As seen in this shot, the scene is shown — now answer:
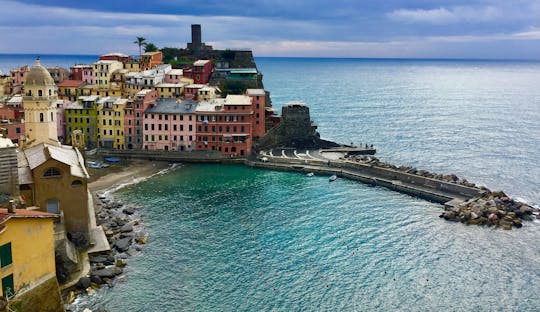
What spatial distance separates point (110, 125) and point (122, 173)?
1649 centimetres

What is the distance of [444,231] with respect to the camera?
5988 centimetres

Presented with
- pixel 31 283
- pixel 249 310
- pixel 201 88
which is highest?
pixel 201 88

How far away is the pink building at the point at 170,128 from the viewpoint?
9369cm

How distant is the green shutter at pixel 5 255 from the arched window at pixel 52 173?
49.0 ft

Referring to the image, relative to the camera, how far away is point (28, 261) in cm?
3509

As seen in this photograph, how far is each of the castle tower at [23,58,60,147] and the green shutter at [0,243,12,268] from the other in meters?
27.4

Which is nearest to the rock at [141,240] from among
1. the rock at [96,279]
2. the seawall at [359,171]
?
the rock at [96,279]

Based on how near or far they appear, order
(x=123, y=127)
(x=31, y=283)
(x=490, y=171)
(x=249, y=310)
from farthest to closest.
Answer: (x=123, y=127)
(x=490, y=171)
(x=249, y=310)
(x=31, y=283)

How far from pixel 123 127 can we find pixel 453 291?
66760 mm

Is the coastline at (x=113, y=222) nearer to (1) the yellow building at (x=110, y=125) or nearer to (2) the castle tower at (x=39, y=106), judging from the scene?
(1) the yellow building at (x=110, y=125)

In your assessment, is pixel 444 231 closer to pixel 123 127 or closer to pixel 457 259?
pixel 457 259

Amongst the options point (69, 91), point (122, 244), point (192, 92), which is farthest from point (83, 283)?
point (69, 91)

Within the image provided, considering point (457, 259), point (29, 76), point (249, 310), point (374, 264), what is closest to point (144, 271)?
point (249, 310)

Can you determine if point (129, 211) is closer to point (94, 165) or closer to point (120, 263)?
point (120, 263)
